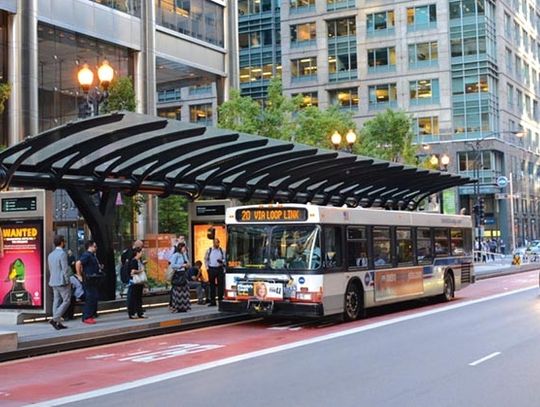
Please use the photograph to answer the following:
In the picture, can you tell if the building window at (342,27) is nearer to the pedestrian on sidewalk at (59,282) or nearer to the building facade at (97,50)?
the building facade at (97,50)

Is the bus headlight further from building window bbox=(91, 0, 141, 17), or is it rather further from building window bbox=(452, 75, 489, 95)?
building window bbox=(452, 75, 489, 95)

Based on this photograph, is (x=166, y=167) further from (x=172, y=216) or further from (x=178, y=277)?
(x=172, y=216)

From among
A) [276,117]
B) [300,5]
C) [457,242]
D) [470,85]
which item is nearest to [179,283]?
[457,242]

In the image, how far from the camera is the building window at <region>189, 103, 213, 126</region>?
246ft

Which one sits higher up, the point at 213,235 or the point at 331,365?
the point at 213,235

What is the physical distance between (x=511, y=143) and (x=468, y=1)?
1626 centimetres

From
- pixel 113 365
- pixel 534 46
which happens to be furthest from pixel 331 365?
pixel 534 46

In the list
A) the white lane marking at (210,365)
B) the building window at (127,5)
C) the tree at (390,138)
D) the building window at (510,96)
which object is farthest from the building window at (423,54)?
the white lane marking at (210,365)

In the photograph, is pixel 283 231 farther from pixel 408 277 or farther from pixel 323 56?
pixel 323 56

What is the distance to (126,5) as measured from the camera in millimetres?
38125

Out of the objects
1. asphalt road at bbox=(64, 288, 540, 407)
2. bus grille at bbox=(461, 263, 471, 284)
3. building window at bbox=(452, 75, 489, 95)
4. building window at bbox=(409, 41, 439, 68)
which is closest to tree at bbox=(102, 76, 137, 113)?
bus grille at bbox=(461, 263, 471, 284)

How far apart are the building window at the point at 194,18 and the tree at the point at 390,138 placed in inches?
460

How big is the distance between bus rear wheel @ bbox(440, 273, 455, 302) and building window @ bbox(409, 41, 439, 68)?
5334 cm

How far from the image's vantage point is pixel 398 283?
764 inches
